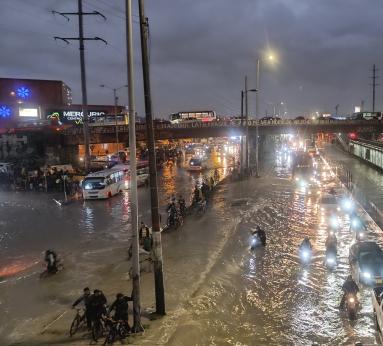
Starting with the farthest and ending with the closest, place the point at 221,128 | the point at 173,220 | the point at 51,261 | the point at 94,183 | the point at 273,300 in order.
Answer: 1. the point at 221,128
2. the point at 94,183
3. the point at 173,220
4. the point at 51,261
5. the point at 273,300

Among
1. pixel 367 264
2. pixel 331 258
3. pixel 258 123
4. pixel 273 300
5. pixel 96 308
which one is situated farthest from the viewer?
pixel 258 123

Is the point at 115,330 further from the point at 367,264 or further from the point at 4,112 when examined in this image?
the point at 4,112

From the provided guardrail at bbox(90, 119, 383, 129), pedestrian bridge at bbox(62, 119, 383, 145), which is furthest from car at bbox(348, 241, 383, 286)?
guardrail at bbox(90, 119, 383, 129)

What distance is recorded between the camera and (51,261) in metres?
17.8

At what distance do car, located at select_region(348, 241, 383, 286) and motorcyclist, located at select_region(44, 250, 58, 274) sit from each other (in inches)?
444

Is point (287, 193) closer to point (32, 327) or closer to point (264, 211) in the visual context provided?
point (264, 211)

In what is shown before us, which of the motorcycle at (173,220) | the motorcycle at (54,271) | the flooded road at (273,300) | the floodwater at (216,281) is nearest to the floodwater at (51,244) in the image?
the floodwater at (216,281)

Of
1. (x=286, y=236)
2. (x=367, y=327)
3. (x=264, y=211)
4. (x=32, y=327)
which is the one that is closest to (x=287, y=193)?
(x=264, y=211)

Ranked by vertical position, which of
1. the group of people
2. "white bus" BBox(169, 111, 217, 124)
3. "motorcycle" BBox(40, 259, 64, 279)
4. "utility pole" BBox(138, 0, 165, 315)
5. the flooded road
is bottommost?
the flooded road

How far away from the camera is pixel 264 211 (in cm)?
3173

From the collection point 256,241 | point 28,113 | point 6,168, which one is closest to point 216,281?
point 256,241

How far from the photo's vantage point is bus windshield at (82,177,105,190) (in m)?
37.9

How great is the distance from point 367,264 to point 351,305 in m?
3.31

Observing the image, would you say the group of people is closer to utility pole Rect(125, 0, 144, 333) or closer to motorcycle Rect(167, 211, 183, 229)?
utility pole Rect(125, 0, 144, 333)
